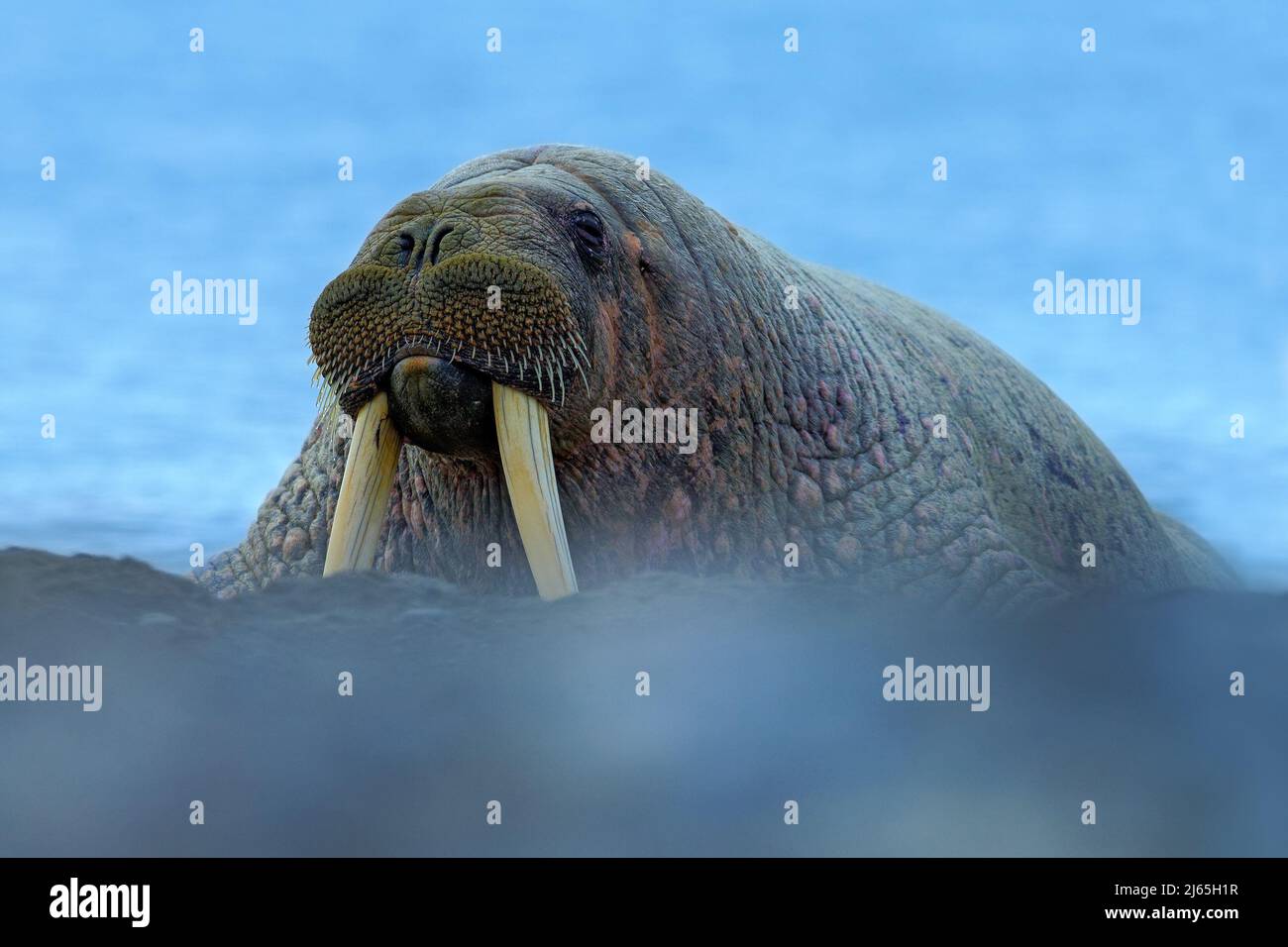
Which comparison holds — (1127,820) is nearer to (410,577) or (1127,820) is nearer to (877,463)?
(410,577)

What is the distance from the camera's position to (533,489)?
6703 millimetres

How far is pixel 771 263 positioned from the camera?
8570mm

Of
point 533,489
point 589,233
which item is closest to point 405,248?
point 589,233

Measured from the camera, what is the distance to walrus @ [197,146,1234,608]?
22.0 feet

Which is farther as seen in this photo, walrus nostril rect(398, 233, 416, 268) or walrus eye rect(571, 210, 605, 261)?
walrus eye rect(571, 210, 605, 261)

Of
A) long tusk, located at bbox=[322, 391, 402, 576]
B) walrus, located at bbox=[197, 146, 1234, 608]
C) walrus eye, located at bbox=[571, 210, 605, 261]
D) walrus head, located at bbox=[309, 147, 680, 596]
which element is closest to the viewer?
walrus head, located at bbox=[309, 147, 680, 596]

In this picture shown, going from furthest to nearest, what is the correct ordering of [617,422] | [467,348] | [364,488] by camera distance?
[617,422]
[364,488]
[467,348]

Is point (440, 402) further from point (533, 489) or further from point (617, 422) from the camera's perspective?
point (617, 422)

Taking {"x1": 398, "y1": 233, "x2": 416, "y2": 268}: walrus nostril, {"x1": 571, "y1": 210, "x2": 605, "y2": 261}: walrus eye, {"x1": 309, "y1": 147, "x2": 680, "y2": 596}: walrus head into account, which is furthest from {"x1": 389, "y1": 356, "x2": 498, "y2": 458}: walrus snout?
{"x1": 571, "y1": 210, "x2": 605, "y2": 261}: walrus eye

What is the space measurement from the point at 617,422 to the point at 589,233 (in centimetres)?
82

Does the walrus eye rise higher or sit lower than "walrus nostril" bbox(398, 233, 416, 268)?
higher

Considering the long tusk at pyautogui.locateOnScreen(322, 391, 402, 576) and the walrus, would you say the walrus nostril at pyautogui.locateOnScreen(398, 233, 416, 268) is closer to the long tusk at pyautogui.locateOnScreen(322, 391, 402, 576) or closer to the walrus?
the walrus

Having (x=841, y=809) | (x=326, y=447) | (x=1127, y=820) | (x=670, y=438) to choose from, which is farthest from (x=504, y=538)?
(x=1127, y=820)

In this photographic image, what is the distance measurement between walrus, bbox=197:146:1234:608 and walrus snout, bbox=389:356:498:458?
10mm
